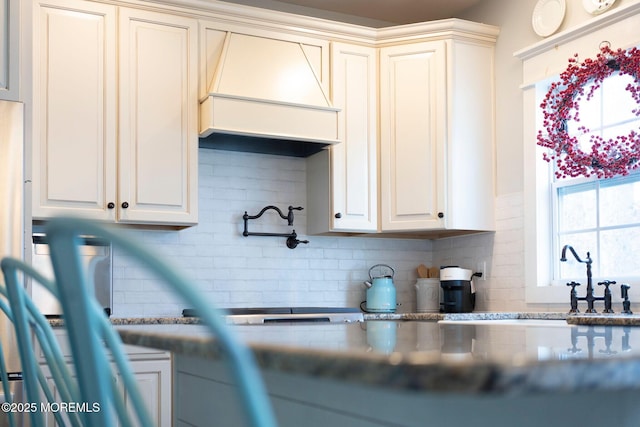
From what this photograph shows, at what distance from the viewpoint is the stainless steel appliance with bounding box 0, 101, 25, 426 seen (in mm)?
2941

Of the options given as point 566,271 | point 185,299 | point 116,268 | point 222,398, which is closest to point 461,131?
point 566,271

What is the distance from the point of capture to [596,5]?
12.7 feet

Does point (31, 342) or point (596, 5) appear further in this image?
point (596, 5)

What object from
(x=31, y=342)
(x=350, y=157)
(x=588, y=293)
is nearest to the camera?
(x=31, y=342)

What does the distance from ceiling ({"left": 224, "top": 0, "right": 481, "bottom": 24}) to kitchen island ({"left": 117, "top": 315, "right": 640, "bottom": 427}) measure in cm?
352

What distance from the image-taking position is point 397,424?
97cm

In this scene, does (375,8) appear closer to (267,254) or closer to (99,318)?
(267,254)

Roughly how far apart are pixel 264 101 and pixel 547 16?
1.61 metres

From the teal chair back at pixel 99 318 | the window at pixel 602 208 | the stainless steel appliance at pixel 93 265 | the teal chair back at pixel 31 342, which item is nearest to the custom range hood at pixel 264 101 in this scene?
the stainless steel appliance at pixel 93 265

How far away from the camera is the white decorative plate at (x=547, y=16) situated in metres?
4.12

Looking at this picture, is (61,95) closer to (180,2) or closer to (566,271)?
(180,2)

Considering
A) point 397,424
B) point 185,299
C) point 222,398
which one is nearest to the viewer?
point 185,299

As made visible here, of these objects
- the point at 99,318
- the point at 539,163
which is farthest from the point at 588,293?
the point at 99,318

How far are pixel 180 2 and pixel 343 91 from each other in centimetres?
104
